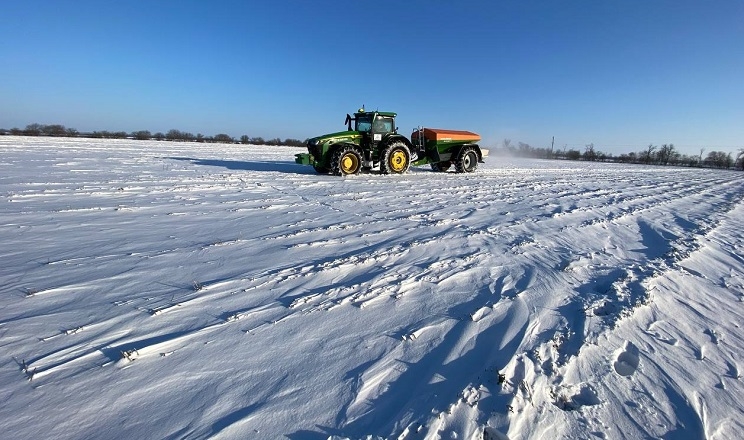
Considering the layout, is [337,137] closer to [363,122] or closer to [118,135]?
[363,122]

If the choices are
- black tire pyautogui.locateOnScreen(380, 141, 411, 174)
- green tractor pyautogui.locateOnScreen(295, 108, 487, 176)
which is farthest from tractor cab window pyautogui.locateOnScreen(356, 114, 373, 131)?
black tire pyautogui.locateOnScreen(380, 141, 411, 174)

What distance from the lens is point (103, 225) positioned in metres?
5.18

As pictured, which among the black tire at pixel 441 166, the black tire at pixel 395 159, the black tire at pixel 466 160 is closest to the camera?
the black tire at pixel 395 159

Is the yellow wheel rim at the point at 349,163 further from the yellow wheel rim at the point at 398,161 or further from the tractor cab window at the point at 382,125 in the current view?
the yellow wheel rim at the point at 398,161

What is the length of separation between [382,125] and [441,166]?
3883 millimetres

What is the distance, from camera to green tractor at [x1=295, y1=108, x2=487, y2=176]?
12.1m

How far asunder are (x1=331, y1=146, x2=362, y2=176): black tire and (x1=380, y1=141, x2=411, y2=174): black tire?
89 centimetres

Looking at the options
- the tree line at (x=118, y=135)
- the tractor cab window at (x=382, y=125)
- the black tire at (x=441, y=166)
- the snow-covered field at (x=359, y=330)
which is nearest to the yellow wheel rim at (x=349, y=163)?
the tractor cab window at (x=382, y=125)

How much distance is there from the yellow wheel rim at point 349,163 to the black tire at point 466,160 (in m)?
4.58

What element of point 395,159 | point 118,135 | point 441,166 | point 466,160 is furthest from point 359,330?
point 118,135

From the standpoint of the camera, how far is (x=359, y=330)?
106 inches

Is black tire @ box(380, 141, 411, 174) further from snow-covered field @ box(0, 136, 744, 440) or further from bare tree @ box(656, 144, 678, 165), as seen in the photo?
bare tree @ box(656, 144, 678, 165)

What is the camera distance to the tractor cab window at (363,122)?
40.9 ft

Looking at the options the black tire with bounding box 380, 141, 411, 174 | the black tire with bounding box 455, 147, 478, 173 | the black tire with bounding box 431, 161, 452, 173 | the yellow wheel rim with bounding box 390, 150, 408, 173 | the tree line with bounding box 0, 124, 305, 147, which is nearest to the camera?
the black tire with bounding box 380, 141, 411, 174
